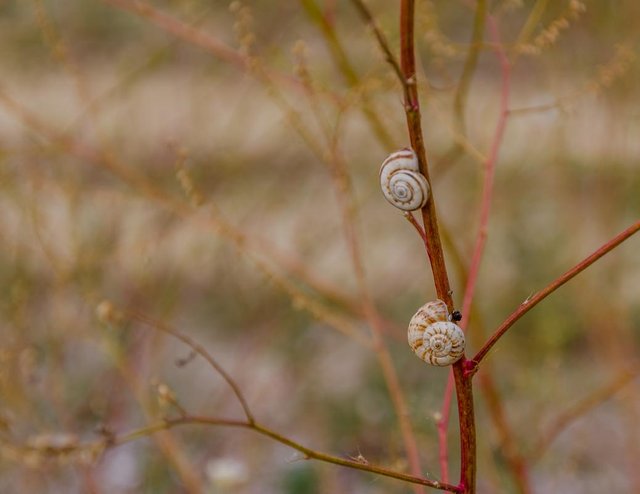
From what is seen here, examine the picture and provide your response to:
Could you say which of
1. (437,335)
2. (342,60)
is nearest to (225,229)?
(342,60)

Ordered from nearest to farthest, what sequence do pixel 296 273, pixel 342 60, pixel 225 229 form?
pixel 225 229
pixel 342 60
pixel 296 273

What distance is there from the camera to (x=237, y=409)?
7.31 feet

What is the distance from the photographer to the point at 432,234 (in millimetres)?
479

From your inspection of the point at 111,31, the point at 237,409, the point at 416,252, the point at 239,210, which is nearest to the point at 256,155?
the point at 239,210

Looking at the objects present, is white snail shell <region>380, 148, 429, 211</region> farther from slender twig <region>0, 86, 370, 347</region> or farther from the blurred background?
the blurred background

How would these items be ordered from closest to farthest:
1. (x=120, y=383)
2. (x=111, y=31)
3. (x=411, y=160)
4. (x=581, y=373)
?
(x=411, y=160) → (x=120, y=383) → (x=581, y=373) → (x=111, y=31)

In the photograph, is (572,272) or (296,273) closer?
(572,272)

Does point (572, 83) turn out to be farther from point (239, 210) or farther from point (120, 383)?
point (120, 383)

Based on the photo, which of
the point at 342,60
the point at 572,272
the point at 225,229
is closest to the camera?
the point at 572,272

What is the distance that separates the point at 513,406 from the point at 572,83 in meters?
0.89

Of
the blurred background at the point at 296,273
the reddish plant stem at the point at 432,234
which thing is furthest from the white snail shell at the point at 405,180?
the blurred background at the point at 296,273

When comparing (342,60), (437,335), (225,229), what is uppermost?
(342,60)

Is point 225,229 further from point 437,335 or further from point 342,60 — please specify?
point 437,335

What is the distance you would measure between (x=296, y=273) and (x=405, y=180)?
0.90m
